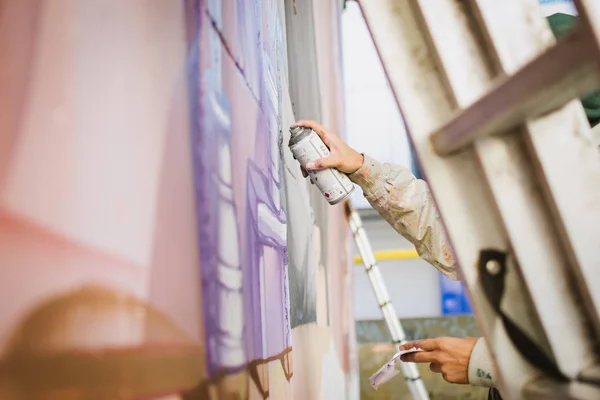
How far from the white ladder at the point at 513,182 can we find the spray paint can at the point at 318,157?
0.58 meters

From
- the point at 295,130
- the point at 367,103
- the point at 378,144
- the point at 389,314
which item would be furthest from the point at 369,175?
the point at 367,103

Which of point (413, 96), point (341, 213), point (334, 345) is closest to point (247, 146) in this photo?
point (413, 96)

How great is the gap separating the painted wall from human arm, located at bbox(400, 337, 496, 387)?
55 centimetres

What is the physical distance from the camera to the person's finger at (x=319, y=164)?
1.29 metres

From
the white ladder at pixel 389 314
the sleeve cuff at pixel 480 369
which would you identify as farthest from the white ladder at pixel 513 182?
the white ladder at pixel 389 314

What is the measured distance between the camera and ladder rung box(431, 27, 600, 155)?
45cm

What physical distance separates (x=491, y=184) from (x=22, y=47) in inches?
20.3

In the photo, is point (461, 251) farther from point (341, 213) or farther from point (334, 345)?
point (341, 213)

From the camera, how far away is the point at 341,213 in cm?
312

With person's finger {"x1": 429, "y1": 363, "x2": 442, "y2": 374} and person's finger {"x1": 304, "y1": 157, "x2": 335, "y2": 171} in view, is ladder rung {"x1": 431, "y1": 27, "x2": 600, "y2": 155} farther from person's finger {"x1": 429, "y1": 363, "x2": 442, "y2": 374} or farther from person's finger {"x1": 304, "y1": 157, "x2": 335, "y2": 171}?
person's finger {"x1": 429, "y1": 363, "x2": 442, "y2": 374}

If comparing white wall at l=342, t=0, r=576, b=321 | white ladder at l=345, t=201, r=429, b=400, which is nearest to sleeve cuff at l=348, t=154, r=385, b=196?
white ladder at l=345, t=201, r=429, b=400

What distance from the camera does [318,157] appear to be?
129 centimetres

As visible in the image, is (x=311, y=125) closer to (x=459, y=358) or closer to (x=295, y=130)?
(x=295, y=130)

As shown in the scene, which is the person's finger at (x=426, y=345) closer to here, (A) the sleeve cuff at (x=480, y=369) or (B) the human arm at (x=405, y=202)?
(A) the sleeve cuff at (x=480, y=369)
